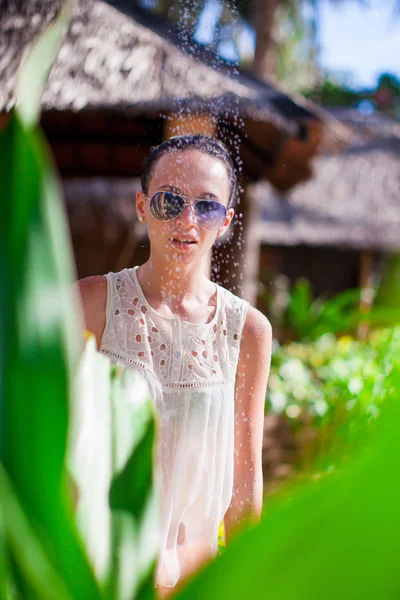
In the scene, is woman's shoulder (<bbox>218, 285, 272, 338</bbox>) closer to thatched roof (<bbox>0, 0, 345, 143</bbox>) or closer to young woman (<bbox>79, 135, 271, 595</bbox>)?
young woman (<bbox>79, 135, 271, 595</bbox>)

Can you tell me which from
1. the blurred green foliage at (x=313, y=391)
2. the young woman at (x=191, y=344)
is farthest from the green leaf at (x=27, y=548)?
the blurred green foliage at (x=313, y=391)

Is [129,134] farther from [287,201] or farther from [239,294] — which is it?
[287,201]

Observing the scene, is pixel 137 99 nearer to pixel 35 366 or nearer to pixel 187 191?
pixel 187 191

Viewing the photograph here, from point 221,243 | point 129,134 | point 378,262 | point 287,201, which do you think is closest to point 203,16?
point 221,243

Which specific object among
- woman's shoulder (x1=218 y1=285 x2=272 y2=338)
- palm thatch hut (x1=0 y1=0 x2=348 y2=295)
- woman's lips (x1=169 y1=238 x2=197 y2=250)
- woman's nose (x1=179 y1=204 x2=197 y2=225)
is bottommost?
woman's shoulder (x1=218 y1=285 x2=272 y2=338)

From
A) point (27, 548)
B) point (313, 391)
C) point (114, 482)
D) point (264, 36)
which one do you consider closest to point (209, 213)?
point (114, 482)

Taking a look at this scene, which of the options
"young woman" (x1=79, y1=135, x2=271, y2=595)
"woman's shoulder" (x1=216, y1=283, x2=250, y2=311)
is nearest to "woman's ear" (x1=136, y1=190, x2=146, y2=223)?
"young woman" (x1=79, y1=135, x2=271, y2=595)

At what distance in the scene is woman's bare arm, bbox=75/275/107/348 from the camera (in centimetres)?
60

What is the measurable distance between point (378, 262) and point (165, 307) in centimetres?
801

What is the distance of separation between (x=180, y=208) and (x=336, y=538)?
1.48 feet

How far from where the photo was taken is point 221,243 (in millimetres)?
653

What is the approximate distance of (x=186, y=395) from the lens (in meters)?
0.61

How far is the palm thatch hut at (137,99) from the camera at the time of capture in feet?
2.33

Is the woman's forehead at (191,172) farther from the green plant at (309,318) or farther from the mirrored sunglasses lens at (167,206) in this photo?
the green plant at (309,318)
